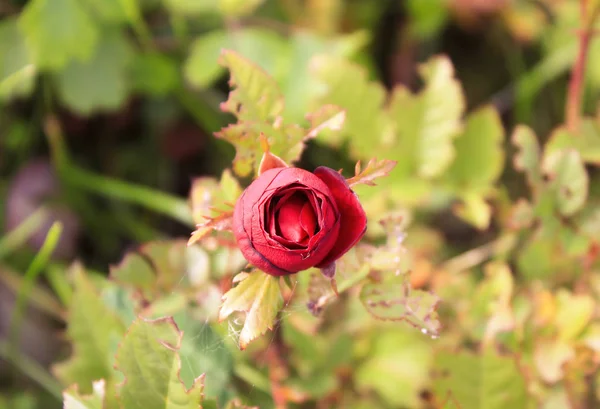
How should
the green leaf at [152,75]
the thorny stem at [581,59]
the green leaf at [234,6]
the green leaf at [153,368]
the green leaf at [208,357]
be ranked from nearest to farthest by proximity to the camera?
the green leaf at [153,368], the green leaf at [208,357], the thorny stem at [581,59], the green leaf at [234,6], the green leaf at [152,75]

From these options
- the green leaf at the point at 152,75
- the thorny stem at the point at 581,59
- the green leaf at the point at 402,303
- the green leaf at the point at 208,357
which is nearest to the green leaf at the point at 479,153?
the thorny stem at the point at 581,59

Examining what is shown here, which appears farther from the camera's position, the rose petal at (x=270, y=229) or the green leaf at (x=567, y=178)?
the green leaf at (x=567, y=178)

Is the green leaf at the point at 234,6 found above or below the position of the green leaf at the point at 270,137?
below

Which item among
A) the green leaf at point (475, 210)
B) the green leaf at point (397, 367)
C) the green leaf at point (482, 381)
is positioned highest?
the green leaf at point (475, 210)

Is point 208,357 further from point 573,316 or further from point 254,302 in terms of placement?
point 573,316

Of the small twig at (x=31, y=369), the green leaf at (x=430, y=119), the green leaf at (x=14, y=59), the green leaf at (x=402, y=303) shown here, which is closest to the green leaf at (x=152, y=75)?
the green leaf at (x=14, y=59)

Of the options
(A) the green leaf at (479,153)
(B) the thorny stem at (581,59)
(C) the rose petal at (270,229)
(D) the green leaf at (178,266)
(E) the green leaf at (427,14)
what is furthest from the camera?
(E) the green leaf at (427,14)

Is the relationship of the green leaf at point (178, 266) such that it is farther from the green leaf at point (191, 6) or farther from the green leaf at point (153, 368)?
the green leaf at point (191, 6)
